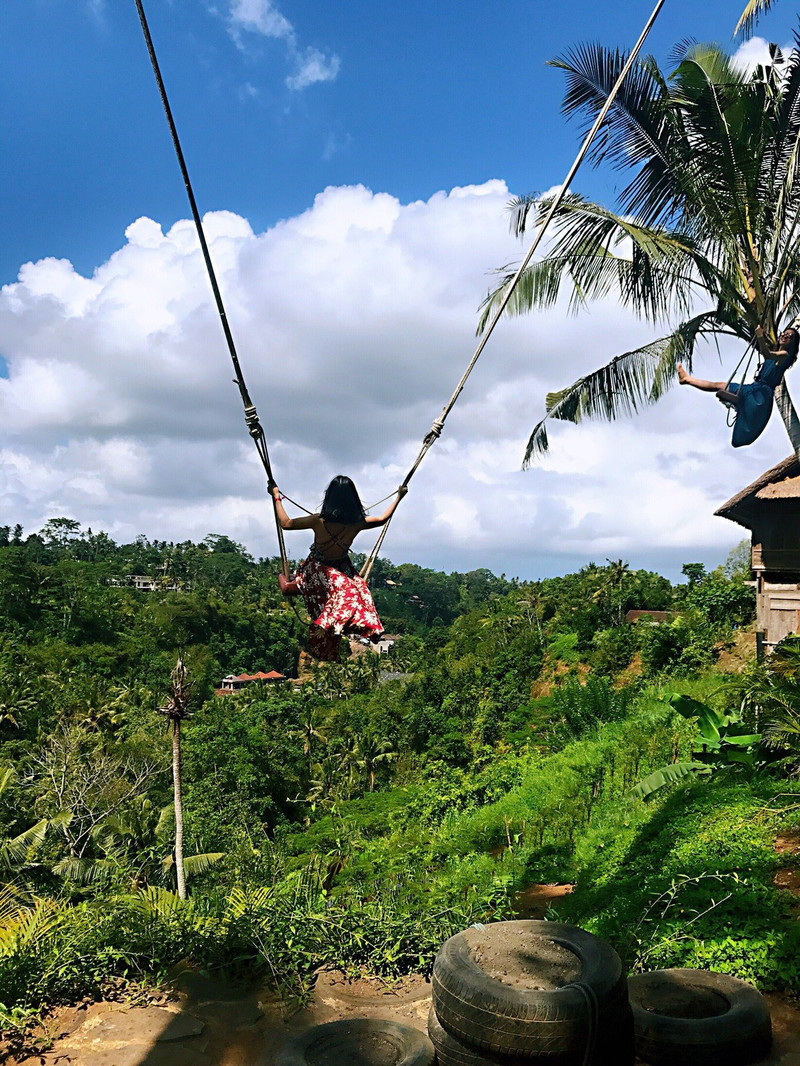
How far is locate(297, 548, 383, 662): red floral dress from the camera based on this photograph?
387cm

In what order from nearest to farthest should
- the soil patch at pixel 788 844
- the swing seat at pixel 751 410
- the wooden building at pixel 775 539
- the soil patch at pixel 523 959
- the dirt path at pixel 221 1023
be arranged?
the soil patch at pixel 523 959 → the dirt path at pixel 221 1023 → the soil patch at pixel 788 844 → the swing seat at pixel 751 410 → the wooden building at pixel 775 539

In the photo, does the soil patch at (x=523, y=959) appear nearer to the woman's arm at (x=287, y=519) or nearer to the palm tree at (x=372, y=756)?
the woman's arm at (x=287, y=519)

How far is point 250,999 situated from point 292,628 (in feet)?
167

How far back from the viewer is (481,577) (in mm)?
95938

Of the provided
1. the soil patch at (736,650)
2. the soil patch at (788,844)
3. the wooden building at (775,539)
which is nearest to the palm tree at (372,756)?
the soil patch at (736,650)

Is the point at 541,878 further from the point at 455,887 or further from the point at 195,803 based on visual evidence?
the point at 195,803

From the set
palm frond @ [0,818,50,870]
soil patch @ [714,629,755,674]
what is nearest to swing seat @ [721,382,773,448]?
soil patch @ [714,629,755,674]

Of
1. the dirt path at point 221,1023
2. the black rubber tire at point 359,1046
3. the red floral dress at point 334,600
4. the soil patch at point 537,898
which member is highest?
the red floral dress at point 334,600

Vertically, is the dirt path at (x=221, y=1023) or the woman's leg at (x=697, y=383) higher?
the woman's leg at (x=697, y=383)

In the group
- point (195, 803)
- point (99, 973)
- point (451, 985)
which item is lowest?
Result: point (195, 803)

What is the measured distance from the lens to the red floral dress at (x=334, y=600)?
3.87 meters

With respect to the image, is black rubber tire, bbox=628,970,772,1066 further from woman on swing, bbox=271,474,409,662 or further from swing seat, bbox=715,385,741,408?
swing seat, bbox=715,385,741,408

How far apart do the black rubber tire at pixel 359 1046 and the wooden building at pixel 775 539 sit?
23.5ft

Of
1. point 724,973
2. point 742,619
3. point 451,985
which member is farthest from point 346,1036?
point 742,619
